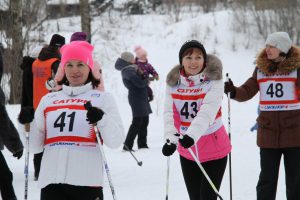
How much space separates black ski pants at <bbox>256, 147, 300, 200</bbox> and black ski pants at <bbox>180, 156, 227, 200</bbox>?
746 mm

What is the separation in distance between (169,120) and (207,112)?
14.0 inches

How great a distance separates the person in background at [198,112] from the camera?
360 cm

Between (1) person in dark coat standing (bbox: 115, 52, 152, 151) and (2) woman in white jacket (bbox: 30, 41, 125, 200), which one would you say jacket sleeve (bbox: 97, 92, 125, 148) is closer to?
(2) woman in white jacket (bbox: 30, 41, 125, 200)

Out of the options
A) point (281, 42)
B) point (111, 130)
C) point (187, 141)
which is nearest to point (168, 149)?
point (187, 141)

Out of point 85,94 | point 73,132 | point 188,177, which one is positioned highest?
point 85,94

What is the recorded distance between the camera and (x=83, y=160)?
2881mm

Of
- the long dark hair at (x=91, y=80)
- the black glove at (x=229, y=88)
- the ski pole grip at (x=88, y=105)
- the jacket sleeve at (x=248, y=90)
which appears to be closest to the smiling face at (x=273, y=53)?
the jacket sleeve at (x=248, y=90)

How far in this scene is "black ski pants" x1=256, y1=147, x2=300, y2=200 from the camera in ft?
14.0

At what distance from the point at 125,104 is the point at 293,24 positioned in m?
11.6

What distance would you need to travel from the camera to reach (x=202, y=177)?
3.67 metres

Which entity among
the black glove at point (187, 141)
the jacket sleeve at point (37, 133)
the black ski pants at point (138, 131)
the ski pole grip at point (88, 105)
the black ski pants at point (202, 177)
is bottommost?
the black ski pants at point (138, 131)

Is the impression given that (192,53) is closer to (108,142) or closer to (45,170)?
(108,142)

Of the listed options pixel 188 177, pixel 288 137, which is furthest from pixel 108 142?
pixel 288 137

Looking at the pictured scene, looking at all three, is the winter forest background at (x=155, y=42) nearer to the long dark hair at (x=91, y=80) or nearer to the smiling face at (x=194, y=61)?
the smiling face at (x=194, y=61)
